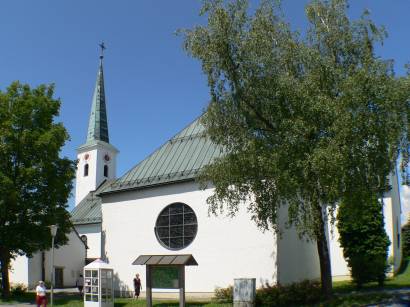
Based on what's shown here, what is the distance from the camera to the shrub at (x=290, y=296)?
784 inches

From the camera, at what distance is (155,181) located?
88.6 ft

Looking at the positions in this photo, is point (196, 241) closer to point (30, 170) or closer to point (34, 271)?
point (30, 170)

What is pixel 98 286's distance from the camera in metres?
22.1

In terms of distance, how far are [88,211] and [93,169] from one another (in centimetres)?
940

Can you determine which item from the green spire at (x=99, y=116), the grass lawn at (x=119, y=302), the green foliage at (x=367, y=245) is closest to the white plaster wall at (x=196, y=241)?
the grass lawn at (x=119, y=302)

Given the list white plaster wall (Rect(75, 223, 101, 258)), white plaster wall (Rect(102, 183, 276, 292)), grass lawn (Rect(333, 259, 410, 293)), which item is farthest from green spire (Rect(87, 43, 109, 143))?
grass lawn (Rect(333, 259, 410, 293))

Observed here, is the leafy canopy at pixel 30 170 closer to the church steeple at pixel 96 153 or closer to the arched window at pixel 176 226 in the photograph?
the arched window at pixel 176 226

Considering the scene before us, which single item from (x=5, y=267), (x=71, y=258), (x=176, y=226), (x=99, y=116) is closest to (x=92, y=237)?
(x=71, y=258)

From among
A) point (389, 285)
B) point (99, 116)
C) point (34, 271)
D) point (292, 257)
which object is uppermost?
point (99, 116)

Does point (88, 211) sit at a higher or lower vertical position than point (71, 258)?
higher

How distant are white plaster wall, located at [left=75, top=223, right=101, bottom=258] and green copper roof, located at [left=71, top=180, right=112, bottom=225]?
1.60 feet

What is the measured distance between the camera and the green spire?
6022 cm

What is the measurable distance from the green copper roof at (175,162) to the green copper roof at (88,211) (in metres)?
16.7

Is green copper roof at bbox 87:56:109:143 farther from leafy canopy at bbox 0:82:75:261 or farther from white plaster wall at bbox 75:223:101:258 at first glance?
leafy canopy at bbox 0:82:75:261
